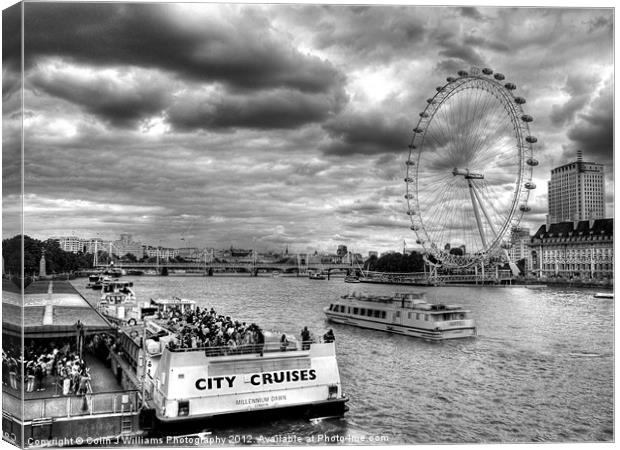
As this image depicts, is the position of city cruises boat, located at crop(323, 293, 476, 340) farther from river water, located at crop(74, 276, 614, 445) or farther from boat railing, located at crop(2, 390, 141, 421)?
boat railing, located at crop(2, 390, 141, 421)

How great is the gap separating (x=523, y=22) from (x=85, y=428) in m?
9.54

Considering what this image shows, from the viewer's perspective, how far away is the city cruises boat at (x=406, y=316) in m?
24.0

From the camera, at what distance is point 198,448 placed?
904cm

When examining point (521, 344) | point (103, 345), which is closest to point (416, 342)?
point (521, 344)

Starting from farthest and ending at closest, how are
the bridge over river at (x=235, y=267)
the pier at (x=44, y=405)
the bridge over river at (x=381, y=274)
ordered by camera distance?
the bridge over river at (x=381, y=274), the bridge over river at (x=235, y=267), the pier at (x=44, y=405)

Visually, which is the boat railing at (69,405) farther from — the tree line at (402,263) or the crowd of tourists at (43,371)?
the tree line at (402,263)

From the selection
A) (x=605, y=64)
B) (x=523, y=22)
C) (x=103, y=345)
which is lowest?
(x=103, y=345)

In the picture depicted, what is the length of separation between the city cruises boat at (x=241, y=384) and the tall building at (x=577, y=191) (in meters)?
6.04

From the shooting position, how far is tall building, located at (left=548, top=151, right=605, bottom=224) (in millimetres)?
11891

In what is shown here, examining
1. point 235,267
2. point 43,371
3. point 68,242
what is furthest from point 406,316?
point 235,267

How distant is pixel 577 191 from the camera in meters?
13.8

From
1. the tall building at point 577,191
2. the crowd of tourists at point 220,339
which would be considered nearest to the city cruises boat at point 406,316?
the tall building at point 577,191

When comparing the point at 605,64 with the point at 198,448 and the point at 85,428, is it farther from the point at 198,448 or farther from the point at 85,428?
the point at 85,428

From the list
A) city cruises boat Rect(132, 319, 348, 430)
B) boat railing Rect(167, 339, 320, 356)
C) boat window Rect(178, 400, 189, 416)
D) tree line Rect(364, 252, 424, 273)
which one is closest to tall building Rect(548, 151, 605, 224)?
city cruises boat Rect(132, 319, 348, 430)
